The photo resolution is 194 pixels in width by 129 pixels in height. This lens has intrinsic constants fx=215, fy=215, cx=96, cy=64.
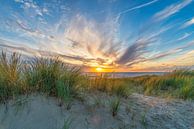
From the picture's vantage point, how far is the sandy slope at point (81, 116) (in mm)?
3283

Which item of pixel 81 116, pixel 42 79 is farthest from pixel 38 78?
pixel 81 116

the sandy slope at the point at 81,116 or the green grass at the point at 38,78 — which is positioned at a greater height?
the green grass at the point at 38,78

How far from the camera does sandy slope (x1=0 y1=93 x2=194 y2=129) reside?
3.28m

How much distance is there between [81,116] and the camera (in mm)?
3568

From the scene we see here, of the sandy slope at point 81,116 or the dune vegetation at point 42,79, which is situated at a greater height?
the dune vegetation at point 42,79

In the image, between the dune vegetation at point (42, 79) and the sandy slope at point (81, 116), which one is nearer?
the sandy slope at point (81, 116)

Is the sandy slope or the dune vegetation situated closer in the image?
the sandy slope

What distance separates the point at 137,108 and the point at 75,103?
128 cm

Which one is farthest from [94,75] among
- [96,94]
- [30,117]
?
[30,117]

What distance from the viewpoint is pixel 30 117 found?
335cm

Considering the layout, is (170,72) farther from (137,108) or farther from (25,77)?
(25,77)

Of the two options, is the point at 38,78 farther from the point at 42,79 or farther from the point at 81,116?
the point at 81,116

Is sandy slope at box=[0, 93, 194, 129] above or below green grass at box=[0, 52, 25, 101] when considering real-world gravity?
below

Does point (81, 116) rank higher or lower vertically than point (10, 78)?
lower
